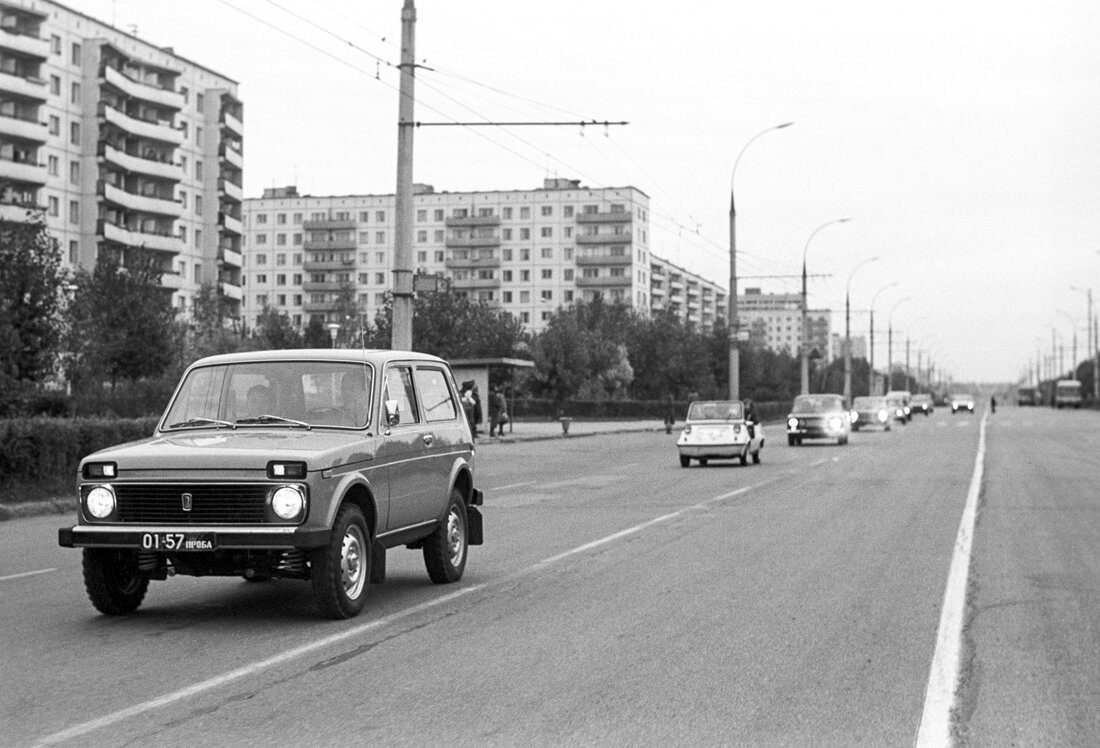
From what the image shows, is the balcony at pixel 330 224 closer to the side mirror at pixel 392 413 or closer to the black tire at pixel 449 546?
the black tire at pixel 449 546

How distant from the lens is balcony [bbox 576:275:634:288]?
489ft

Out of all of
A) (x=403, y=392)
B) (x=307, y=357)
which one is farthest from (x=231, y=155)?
(x=307, y=357)

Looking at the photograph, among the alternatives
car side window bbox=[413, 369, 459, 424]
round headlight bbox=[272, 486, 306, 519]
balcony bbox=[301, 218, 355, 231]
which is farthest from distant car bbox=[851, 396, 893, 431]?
balcony bbox=[301, 218, 355, 231]

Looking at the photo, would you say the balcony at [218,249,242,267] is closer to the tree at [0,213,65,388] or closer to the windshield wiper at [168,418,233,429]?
the tree at [0,213,65,388]

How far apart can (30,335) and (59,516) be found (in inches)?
885

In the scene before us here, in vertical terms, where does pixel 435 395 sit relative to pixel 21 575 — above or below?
above

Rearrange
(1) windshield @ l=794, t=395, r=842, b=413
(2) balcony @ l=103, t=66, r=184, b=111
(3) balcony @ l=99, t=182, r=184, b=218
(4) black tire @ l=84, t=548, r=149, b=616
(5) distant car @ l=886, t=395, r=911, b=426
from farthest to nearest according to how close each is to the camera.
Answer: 1. (3) balcony @ l=99, t=182, r=184, b=218
2. (2) balcony @ l=103, t=66, r=184, b=111
3. (5) distant car @ l=886, t=395, r=911, b=426
4. (1) windshield @ l=794, t=395, r=842, b=413
5. (4) black tire @ l=84, t=548, r=149, b=616

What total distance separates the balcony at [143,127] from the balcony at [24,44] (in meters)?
6.04

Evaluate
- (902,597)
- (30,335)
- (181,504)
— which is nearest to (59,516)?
(181,504)

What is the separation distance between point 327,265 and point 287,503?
14651 cm

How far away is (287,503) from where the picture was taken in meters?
8.34

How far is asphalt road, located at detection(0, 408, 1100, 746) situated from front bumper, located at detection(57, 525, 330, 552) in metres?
0.54

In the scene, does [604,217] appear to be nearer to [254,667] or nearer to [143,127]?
[143,127]

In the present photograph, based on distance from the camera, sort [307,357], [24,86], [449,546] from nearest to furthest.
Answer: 1. [307,357]
2. [449,546]
3. [24,86]
